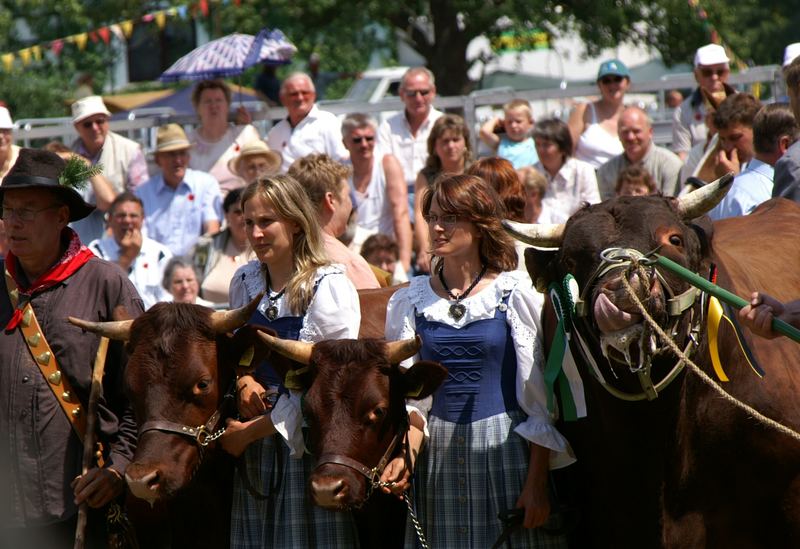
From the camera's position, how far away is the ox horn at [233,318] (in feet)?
17.2

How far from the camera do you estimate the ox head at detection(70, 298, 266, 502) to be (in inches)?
198

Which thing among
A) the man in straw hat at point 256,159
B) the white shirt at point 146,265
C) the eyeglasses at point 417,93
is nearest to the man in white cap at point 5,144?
the white shirt at point 146,265

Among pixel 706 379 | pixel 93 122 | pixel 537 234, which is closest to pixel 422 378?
pixel 537 234

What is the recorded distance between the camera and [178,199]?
10242 millimetres

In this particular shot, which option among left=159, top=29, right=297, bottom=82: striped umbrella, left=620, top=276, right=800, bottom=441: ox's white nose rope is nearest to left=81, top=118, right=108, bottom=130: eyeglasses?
left=159, top=29, right=297, bottom=82: striped umbrella

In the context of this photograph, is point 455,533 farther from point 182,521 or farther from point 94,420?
point 94,420

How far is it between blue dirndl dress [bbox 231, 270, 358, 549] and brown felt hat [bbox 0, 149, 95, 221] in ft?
3.49

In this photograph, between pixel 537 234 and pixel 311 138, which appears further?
pixel 311 138

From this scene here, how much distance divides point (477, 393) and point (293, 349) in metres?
0.83

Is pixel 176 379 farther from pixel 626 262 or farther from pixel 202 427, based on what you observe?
pixel 626 262

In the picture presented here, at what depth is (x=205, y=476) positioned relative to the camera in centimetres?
548

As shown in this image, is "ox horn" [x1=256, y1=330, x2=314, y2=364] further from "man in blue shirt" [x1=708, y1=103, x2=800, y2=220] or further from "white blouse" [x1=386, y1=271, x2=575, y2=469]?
"man in blue shirt" [x1=708, y1=103, x2=800, y2=220]

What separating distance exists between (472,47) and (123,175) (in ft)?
64.8

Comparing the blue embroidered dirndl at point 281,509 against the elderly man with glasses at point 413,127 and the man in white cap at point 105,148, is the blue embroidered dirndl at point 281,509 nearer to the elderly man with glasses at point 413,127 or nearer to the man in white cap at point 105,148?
the elderly man with glasses at point 413,127
